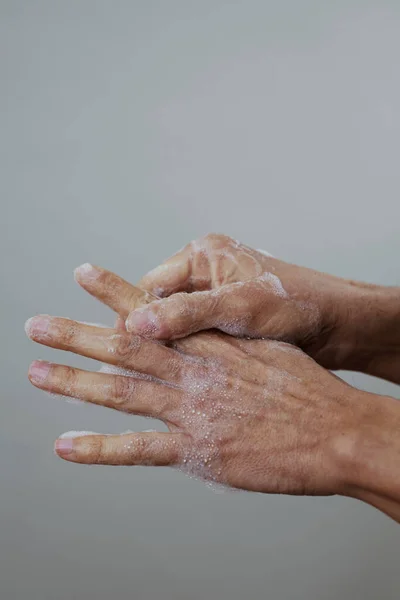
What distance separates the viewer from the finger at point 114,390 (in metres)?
0.95

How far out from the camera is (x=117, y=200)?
1.57 m

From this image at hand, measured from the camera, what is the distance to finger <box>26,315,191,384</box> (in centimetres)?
96

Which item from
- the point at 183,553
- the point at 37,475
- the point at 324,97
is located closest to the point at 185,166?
the point at 324,97

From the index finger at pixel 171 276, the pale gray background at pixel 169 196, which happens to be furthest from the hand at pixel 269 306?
the pale gray background at pixel 169 196

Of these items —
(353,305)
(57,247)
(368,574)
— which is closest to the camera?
(353,305)

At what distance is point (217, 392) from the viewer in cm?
95

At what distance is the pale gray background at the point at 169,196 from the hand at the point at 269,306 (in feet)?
1.44

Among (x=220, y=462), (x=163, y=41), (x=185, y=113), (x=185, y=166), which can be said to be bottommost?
(x=220, y=462)

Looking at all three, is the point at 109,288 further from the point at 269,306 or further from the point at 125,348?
the point at 269,306

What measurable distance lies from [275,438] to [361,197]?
95 cm

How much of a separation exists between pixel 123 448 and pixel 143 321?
16cm

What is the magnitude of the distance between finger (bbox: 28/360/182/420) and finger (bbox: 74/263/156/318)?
0.35ft

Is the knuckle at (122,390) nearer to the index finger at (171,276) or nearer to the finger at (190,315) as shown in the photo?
the finger at (190,315)

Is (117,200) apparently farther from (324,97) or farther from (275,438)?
(275,438)
